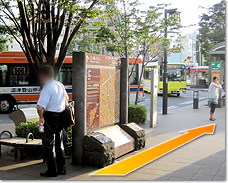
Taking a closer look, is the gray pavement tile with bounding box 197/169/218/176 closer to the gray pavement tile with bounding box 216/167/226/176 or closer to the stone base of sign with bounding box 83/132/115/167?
the gray pavement tile with bounding box 216/167/226/176

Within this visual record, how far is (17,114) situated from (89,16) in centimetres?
308

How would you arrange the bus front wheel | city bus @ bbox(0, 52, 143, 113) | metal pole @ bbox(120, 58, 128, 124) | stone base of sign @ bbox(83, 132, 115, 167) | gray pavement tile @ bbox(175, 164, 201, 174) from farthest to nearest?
1. city bus @ bbox(0, 52, 143, 113)
2. the bus front wheel
3. metal pole @ bbox(120, 58, 128, 124)
4. stone base of sign @ bbox(83, 132, 115, 167)
5. gray pavement tile @ bbox(175, 164, 201, 174)

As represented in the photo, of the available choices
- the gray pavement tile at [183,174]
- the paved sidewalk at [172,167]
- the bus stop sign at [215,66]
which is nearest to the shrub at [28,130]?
the paved sidewalk at [172,167]

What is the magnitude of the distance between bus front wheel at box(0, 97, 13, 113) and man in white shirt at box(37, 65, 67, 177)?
39.1ft

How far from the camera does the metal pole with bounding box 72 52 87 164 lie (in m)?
5.86

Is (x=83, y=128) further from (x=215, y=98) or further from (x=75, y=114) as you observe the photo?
(x=215, y=98)

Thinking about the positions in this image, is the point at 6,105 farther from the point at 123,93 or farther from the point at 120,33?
the point at 123,93

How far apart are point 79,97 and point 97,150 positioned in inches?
40.7

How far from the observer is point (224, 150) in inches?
280

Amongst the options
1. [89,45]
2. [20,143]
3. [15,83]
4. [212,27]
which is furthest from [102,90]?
[212,27]

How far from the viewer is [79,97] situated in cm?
589

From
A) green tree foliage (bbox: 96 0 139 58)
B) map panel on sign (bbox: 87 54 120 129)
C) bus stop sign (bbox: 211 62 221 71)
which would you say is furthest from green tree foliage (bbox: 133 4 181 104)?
bus stop sign (bbox: 211 62 221 71)

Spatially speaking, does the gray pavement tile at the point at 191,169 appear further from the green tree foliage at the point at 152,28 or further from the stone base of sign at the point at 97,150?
the green tree foliage at the point at 152,28

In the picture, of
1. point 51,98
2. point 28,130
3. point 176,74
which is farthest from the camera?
point 176,74
